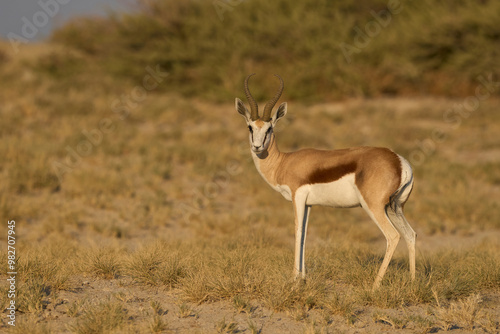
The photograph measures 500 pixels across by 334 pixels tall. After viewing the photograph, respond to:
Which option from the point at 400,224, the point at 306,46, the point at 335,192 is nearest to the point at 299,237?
the point at 335,192

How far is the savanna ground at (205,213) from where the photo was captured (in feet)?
20.2

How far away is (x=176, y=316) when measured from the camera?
6082 millimetres

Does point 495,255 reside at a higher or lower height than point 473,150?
lower

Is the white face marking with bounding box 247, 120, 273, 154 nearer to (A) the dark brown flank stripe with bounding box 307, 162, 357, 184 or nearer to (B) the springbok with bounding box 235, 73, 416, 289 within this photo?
(B) the springbok with bounding box 235, 73, 416, 289

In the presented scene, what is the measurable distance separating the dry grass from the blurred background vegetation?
136 cm

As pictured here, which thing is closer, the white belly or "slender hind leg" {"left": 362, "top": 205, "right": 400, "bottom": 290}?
"slender hind leg" {"left": 362, "top": 205, "right": 400, "bottom": 290}

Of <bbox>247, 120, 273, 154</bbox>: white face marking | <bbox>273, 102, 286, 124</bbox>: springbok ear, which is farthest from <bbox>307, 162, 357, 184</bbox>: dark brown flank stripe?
<bbox>273, 102, 286, 124</bbox>: springbok ear

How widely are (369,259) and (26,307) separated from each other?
4.51 metres

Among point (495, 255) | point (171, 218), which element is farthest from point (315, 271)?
point (171, 218)

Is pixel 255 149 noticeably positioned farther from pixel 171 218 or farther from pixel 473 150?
pixel 473 150

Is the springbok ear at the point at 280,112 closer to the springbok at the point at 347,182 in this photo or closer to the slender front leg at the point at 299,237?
the springbok at the point at 347,182

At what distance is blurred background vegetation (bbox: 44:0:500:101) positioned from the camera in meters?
21.9

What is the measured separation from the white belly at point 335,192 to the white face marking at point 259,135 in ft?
2.25

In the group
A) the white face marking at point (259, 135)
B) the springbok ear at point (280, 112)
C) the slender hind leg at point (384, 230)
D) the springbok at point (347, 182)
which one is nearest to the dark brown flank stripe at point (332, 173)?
the springbok at point (347, 182)
